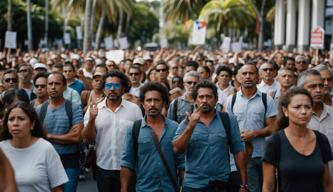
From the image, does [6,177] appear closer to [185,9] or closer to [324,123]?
[324,123]

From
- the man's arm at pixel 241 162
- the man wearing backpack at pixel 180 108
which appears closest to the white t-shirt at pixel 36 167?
the man's arm at pixel 241 162

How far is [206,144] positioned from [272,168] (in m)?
1.05

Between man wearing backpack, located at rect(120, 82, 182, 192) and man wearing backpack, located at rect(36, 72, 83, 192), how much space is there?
1000 mm

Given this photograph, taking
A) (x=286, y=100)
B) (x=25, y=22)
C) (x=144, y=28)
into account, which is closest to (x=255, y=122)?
(x=286, y=100)

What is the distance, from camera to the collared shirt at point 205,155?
239 inches

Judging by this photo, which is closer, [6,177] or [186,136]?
[6,177]

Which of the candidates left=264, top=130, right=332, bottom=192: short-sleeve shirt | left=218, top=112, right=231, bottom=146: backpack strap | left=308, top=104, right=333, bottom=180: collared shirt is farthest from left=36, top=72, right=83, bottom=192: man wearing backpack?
left=264, top=130, right=332, bottom=192: short-sleeve shirt

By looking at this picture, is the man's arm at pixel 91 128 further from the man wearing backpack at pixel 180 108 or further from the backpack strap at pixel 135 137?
the man wearing backpack at pixel 180 108

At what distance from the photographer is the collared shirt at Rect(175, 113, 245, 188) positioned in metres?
6.07

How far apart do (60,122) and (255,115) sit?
7.02ft

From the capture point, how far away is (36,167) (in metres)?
5.12

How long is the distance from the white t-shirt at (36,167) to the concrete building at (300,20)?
27006 mm

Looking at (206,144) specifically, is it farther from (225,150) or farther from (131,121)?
(131,121)

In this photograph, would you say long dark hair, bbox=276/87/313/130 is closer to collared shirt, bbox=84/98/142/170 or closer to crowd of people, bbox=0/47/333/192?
crowd of people, bbox=0/47/333/192
